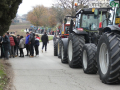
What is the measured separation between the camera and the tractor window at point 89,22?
1125cm

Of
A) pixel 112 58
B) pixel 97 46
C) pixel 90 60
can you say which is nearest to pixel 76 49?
pixel 90 60

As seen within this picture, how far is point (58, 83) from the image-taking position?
749 cm

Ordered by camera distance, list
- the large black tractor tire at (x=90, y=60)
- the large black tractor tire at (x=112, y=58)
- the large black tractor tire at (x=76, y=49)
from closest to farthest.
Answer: the large black tractor tire at (x=112, y=58) < the large black tractor tire at (x=90, y=60) < the large black tractor tire at (x=76, y=49)

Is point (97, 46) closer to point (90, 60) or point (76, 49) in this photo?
point (90, 60)

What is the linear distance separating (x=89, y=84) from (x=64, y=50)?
5.32 m

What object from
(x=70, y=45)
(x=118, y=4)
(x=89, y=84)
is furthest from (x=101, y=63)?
(x=70, y=45)

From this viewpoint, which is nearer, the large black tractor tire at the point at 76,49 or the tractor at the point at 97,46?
the tractor at the point at 97,46

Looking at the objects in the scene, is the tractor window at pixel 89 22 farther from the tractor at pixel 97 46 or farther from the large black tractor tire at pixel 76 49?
the large black tractor tire at pixel 76 49

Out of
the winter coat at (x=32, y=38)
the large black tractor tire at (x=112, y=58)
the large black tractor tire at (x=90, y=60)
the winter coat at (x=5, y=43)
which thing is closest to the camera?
the large black tractor tire at (x=112, y=58)

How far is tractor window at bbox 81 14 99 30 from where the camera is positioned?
11.2 metres

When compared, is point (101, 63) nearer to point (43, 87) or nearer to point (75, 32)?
point (43, 87)

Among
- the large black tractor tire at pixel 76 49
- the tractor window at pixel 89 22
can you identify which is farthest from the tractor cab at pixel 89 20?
the large black tractor tire at pixel 76 49

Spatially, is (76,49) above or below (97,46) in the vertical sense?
below

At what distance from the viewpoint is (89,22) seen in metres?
11.4
